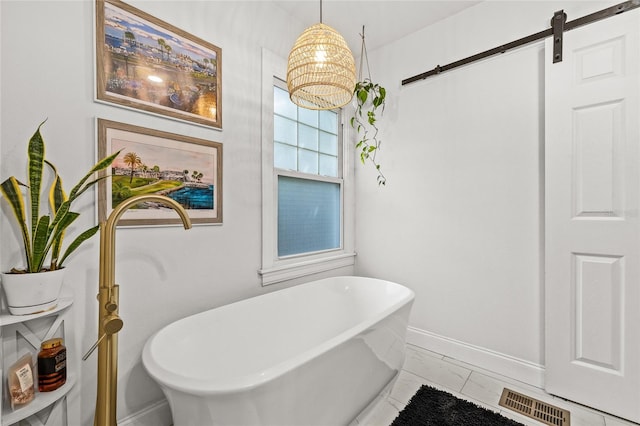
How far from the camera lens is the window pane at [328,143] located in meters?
2.66

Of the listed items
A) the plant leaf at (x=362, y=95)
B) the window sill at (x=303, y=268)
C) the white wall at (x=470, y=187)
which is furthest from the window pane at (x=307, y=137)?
the window sill at (x=303, y=268)

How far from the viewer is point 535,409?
1.66 metres

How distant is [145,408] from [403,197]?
2.27m

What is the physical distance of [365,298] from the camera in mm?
2184

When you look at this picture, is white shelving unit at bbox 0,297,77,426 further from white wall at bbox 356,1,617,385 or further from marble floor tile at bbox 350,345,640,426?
white wall at bbox 356,1,617,385

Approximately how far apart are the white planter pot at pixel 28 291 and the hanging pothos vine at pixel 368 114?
7.38ft

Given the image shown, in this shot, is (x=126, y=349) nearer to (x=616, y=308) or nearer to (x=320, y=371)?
(x=320, y=371)

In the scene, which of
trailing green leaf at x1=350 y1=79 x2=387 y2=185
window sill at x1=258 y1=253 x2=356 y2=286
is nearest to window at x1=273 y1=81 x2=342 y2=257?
window sill at x1=258 y1=253 x2=356 y2=286

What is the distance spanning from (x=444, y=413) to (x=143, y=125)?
229 centimetres

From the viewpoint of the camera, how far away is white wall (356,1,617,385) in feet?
6.29

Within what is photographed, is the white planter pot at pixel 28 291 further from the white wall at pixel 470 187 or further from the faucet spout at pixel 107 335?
the white wall at pixel 470 187

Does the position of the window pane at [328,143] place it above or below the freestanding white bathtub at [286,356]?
above

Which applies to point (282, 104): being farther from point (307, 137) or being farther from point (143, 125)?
point (143, 125)

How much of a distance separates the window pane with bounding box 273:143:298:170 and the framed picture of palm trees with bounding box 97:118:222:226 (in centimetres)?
53
